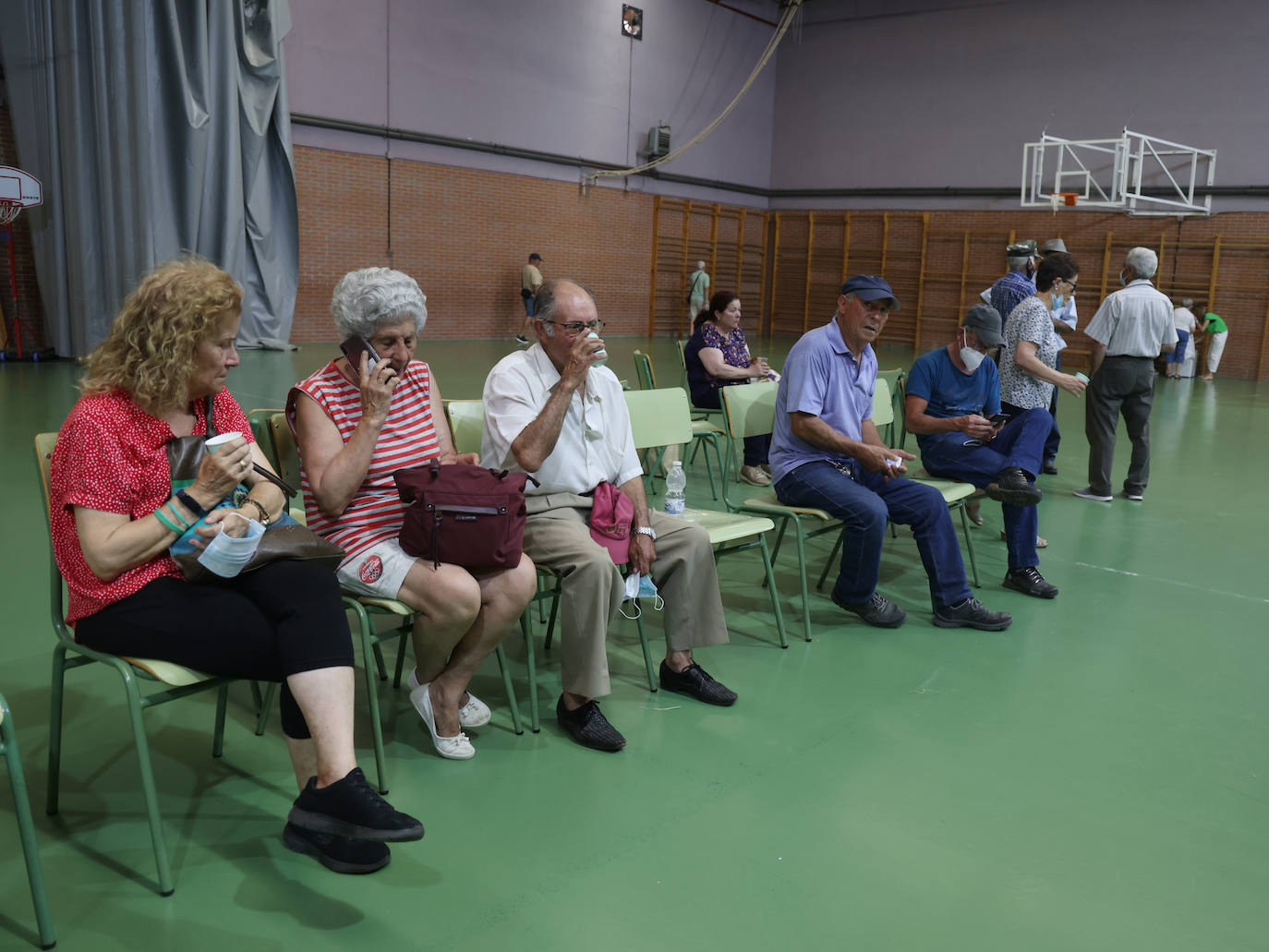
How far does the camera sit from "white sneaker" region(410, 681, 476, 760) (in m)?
2.44

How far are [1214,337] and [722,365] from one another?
36.2 ft

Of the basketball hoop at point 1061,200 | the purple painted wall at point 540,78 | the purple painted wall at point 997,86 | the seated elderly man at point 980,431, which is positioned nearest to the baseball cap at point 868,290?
the seated elderly man at point 980,431

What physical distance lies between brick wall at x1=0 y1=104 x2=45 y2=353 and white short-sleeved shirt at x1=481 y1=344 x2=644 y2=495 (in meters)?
9.45

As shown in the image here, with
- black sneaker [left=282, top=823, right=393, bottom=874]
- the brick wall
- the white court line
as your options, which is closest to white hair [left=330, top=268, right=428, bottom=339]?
black sneaker [left=282, top=823, right=393, bottom=874]

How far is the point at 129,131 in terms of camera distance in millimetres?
9766

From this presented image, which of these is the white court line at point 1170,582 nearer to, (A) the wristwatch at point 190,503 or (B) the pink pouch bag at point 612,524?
(B) the pink pouch bag at point 612,524

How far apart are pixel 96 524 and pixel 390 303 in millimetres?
853

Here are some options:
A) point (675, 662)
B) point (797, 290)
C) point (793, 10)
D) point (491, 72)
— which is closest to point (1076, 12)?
point (793, 10)

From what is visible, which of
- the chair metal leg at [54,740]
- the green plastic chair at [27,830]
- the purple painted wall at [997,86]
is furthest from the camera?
the purple painted wall at [997,86]

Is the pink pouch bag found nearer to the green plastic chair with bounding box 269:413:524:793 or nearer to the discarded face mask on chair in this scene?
the discarded face mask on chair

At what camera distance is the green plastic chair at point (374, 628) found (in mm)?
2180

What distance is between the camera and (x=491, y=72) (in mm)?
13961

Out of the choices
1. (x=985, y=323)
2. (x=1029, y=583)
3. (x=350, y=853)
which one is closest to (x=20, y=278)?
(x=985, y=323)

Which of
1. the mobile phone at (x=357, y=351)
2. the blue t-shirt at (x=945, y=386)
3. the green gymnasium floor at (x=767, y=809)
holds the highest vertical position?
the mobile phone at (x=357, y=351)
